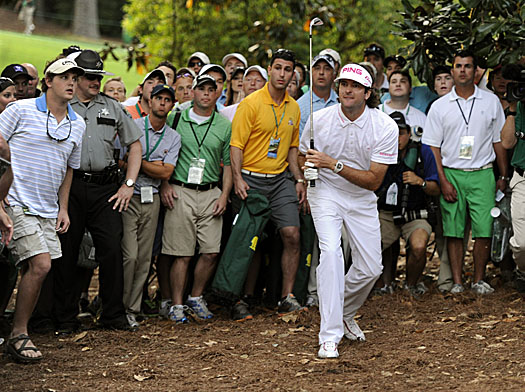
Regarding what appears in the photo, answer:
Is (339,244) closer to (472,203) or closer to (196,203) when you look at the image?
(196,203)

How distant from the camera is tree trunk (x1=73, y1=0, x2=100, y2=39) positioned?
1460 inches

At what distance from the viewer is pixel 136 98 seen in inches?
384

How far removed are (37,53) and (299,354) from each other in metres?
24.6

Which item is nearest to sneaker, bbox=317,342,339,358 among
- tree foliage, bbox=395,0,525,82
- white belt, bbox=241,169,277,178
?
white belt, bbox=241,169,277,178

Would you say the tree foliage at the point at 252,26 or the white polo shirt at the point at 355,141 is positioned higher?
the tree foliage at the point at 252,26

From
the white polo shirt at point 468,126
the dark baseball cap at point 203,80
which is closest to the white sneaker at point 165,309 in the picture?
the dark baseball cap at point 203,80

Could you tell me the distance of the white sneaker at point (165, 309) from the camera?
845 centimetres

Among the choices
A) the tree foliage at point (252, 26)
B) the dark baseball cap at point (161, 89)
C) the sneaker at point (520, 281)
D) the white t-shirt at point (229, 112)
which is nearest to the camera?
the dark baseball cap at point (161, 89)

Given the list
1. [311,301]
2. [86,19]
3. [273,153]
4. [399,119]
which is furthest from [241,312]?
[86,19]

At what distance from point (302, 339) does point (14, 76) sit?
12.6ft

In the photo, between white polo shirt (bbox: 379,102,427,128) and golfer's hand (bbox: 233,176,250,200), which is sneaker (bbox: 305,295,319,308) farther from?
white polo shirt (bbox: 379,102,427,128)

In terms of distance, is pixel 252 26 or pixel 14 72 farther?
pixel 252 26

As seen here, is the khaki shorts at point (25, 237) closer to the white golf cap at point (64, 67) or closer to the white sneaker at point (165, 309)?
the white golf cap at point (64, 67)

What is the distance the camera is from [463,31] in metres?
9.32
